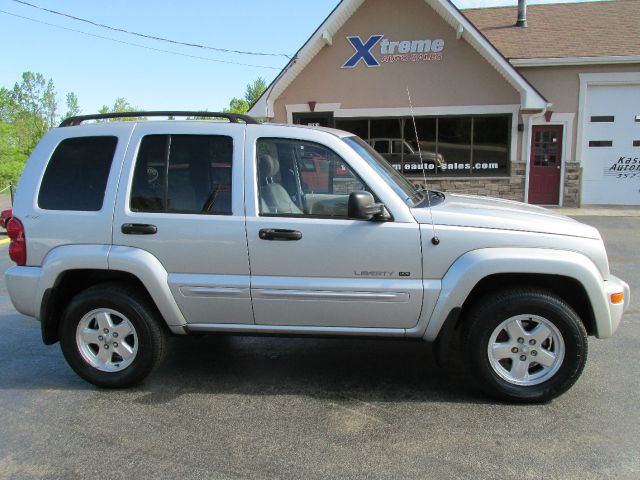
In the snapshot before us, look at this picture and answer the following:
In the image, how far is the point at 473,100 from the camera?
15102 millimetres

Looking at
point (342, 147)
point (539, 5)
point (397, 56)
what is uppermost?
point (539, 5)

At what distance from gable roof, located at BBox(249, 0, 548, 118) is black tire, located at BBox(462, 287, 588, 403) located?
1198 cm

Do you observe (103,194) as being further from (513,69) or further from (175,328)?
(513,69)

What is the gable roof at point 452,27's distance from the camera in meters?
14.1

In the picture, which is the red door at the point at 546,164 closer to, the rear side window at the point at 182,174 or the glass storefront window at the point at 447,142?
the glass storefront window at the point at 447,142

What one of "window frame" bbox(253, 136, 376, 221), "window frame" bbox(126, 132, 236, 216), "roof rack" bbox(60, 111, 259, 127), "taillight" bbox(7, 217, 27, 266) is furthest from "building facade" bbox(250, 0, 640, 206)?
"taillight" bbox(7, 217, 27, 266)

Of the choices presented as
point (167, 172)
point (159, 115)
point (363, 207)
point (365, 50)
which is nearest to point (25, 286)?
point (167, 172)

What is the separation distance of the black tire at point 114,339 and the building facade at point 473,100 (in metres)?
12.4

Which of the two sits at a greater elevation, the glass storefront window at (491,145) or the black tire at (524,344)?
the glass storefront window at (491,145)

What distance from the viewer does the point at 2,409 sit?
3.74 metres

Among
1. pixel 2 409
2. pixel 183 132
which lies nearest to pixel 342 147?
pixel 183 132

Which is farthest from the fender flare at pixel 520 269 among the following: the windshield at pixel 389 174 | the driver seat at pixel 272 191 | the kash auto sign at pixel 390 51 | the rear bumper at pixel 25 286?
the kash auto sign at pixel 390 51

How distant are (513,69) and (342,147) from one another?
39.4 feet

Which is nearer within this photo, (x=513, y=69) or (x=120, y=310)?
(x=120, y=310)
